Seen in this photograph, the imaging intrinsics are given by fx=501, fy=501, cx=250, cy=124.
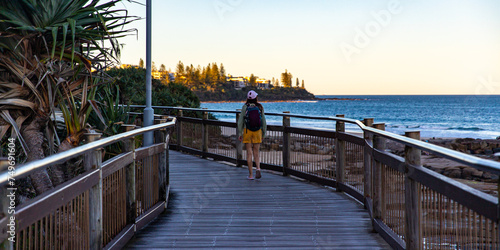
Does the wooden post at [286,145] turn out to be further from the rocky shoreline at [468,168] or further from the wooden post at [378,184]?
the rocky shoreline at [468,168]

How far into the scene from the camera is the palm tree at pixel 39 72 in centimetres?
680

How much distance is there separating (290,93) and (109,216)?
19044 cm

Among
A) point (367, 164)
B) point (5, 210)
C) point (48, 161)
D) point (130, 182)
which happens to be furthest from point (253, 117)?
point (5, 210)

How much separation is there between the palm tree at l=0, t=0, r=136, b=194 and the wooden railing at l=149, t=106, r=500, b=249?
391 centimetres

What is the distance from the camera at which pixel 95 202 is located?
170 inches

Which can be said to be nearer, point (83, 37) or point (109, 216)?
point (109, 216)

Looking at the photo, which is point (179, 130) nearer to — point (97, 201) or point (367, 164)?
point (367, 164)

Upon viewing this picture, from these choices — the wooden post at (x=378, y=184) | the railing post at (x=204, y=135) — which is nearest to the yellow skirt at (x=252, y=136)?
the railing post at (x=204, y=135)

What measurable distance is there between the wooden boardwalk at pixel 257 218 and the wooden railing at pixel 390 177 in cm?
33

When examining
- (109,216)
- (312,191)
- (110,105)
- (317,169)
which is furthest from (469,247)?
(110,105)

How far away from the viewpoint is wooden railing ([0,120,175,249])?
303cm

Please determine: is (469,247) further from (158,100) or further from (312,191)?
(158,100)

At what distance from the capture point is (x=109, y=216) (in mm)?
4902

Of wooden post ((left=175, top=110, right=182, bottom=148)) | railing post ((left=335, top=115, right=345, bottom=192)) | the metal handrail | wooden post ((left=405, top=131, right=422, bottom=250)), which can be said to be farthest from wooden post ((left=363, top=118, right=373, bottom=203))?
wooden post ((left=175, top=110, right=182, bottom=148))
